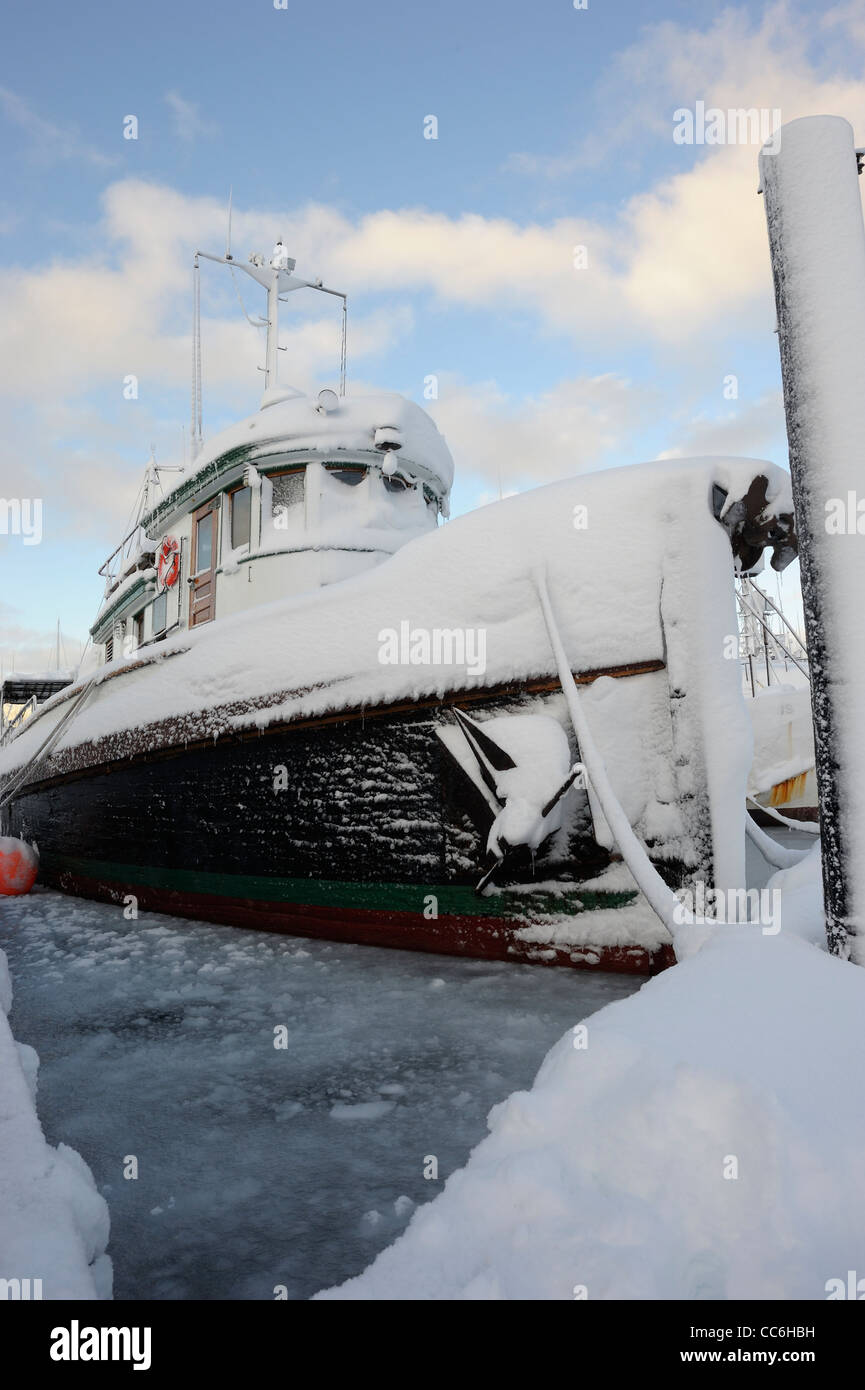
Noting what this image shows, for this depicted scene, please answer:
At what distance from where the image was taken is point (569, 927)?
3445 millimetres

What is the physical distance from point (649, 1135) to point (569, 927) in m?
2.11

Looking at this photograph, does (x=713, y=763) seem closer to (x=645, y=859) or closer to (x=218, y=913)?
(x=645, y=859)

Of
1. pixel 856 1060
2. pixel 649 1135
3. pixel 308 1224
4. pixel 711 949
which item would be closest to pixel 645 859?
pixel 711 949

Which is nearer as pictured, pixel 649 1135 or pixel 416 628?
pixel 649 1135

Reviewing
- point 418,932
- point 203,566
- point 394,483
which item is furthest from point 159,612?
point 418,932

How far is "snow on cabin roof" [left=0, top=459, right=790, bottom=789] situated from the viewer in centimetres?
332

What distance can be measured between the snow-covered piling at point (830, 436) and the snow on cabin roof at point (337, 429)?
11.1 feet

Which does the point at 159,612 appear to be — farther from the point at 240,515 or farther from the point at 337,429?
the point at 337,429

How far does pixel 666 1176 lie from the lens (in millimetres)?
1301

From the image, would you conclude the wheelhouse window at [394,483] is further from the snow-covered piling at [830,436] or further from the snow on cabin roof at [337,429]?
the snow-covered piling at [830,436]

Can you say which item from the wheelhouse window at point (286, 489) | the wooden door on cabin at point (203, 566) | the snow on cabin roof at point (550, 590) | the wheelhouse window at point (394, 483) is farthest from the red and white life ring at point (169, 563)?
the snow on cabin roof at point (550, 590)

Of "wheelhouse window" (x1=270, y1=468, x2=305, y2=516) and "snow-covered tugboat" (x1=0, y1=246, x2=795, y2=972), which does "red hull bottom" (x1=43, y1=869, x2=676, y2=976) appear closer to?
"snow-covered tugboat" (x1=0, y1=246, x2=795, y2=972)

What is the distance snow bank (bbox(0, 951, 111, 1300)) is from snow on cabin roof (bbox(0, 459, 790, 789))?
7.76 ft

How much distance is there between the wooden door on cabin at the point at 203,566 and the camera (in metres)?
6.20
